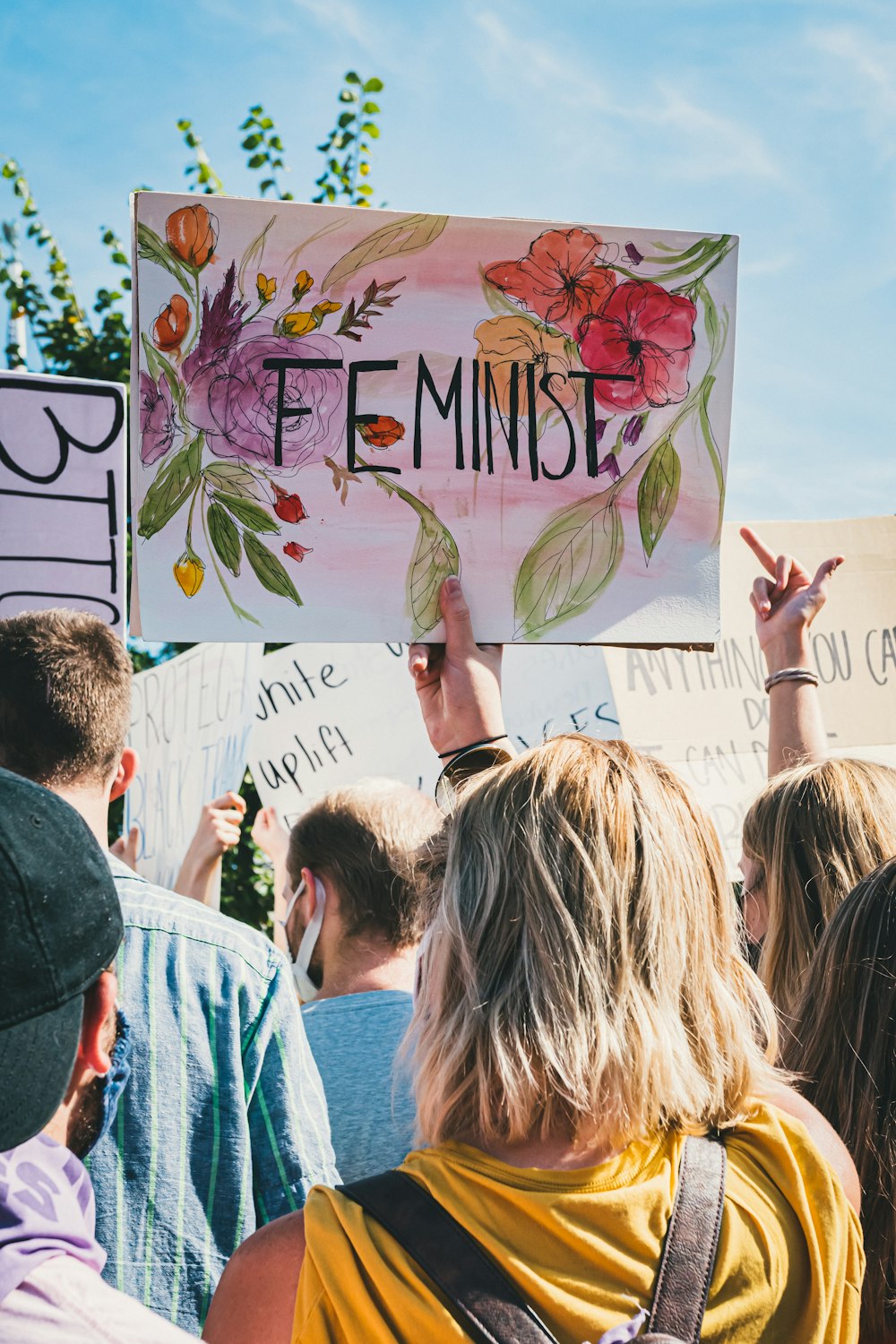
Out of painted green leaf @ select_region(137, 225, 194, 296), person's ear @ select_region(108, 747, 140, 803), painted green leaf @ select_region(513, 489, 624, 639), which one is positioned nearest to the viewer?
person's ear @ select_region(108, 747, 140, 803)

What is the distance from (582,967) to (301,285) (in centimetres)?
147

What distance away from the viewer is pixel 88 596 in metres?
2.56

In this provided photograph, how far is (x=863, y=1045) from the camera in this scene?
5.47 feet

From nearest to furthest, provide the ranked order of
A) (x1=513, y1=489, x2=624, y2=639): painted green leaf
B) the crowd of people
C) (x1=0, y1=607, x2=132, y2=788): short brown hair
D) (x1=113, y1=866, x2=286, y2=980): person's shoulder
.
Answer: the crowd of people → (x1=113, y1=866, x2=286, y2=980): person's shoulder → (x1=0, y1=607, x2=132, y2=788): short brown hair → (x1=513, y1=489, x2=624, y2=639): painted green leaf

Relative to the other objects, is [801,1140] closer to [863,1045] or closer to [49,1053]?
[863,1045]

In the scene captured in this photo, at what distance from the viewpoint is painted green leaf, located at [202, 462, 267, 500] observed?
2197mm

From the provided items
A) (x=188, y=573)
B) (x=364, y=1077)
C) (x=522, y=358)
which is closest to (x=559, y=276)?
(x=522, y=358)

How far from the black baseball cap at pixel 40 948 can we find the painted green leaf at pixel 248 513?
123 centimetres

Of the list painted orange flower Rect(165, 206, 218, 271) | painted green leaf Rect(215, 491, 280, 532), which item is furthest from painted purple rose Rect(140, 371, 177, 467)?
painted orange flower Rect(165, 206, 218, 271)

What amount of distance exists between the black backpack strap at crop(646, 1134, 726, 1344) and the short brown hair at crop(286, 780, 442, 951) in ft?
3.79

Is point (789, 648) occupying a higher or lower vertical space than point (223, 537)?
lower

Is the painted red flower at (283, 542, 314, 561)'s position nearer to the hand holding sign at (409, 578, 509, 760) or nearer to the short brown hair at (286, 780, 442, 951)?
the hand holding sign at (409, 578, 509, 760)

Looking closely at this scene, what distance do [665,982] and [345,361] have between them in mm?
1401

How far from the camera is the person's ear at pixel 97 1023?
3.50ft
